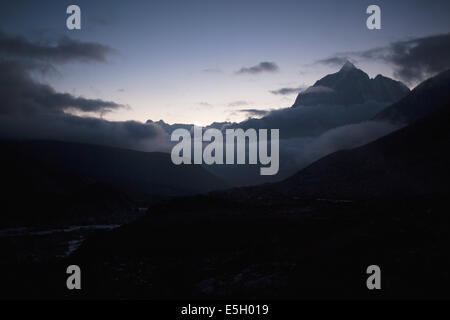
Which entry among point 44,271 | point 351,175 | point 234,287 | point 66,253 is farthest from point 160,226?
point 351,175

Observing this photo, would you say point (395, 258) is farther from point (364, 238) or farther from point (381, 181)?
point (381, 181)

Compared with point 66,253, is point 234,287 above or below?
above

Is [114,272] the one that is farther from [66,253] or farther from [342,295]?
[66,253]

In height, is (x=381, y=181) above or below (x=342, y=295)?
above

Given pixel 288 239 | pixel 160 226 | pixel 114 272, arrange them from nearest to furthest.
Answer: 1. pixel 114 272
2. pixel 288 239
3. pixel 160 226

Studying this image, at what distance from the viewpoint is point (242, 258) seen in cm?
2984

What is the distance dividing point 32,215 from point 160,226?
121m

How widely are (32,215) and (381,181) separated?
146561 millimetres

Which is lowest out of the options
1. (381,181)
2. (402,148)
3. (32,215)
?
(32,215)

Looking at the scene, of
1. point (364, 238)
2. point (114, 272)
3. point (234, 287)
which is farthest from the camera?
point (114, 272)
